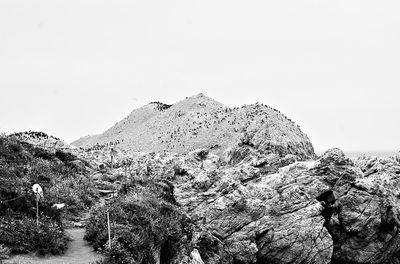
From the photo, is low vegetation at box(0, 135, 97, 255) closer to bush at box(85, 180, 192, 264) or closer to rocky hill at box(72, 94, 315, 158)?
bush at box(85, 180, 192, 264)

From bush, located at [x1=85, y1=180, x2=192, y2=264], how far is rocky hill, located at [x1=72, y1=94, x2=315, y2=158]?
25395 mm

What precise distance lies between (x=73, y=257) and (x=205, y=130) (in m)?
45.9

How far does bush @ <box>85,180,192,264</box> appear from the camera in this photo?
511 inches

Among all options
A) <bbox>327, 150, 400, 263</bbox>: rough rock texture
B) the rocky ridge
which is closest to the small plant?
the rocky ridge

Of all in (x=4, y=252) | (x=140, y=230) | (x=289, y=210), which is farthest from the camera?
(x=289, y=210)

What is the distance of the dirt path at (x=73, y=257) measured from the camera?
12273mm

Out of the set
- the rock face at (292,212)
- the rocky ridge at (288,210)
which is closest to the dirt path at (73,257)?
the rock face at (292,212)

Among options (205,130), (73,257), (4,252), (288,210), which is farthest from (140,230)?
(205,130)

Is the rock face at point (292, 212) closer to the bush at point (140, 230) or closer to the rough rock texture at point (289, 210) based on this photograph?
the rough rock texture at point (289, 210)

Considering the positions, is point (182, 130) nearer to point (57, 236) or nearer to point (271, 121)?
point (271, 121)

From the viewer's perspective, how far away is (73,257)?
13.1 meters

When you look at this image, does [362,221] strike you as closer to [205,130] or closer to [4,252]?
[4,252]

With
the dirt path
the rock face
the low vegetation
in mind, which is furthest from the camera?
the rock face

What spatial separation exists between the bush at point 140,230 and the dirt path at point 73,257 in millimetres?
297
